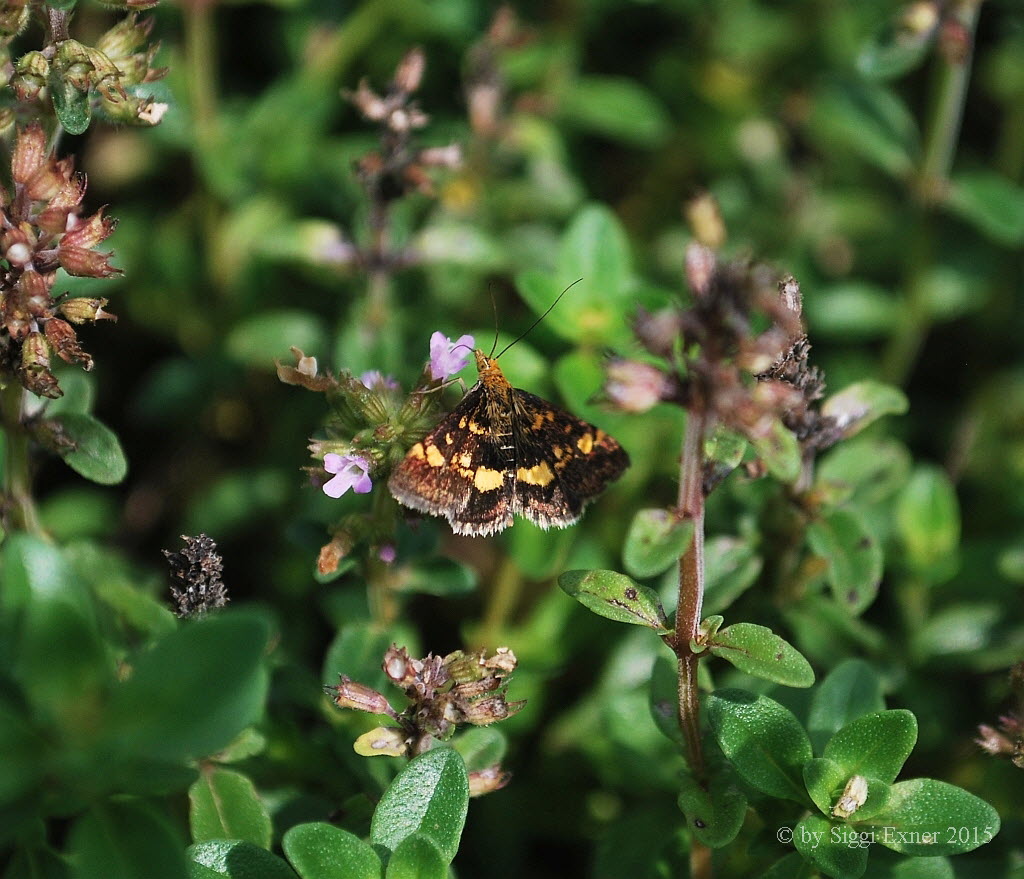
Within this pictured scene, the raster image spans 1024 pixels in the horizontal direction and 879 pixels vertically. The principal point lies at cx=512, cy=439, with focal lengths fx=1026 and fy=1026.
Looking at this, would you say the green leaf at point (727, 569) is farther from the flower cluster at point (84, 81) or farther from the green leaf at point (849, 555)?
the flower cluster at point (84, 81)

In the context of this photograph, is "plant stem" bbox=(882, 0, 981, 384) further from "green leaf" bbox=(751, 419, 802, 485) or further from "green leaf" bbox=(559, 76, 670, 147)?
"green leaf" bbox=(751, 419, 802, 485)

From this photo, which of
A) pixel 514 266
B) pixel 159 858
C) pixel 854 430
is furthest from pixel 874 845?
pixel 514 266

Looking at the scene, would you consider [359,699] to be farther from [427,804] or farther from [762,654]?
[762,654]

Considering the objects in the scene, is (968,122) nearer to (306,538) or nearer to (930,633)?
(930,633)

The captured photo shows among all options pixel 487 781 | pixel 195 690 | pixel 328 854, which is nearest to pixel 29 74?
pixel 195 690

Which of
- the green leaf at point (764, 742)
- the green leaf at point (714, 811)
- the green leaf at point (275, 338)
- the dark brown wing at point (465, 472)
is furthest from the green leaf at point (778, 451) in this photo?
the green leaf at point (275, 338)

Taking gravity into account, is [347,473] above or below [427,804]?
above

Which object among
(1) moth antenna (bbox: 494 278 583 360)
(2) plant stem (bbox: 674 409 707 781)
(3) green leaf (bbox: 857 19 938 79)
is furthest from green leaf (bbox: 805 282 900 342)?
(2) plant stem (bbox: 674 409 707 781)
